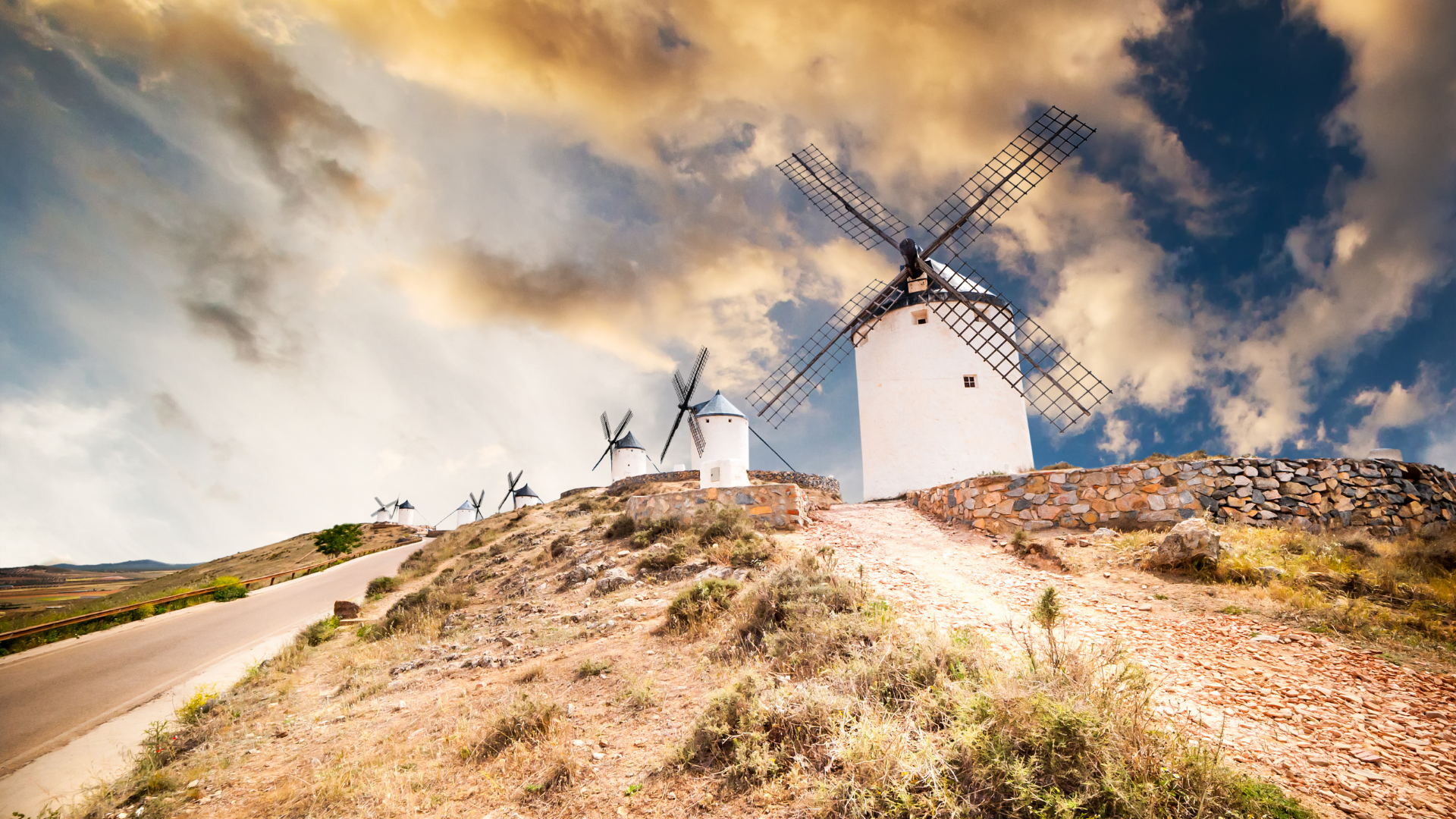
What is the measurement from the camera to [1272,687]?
4461 mm

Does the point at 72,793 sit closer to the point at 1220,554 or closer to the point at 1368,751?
the point at 1368,751

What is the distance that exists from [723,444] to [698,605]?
13.3 meters

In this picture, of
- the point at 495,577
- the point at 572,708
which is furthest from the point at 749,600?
the point at 495,577

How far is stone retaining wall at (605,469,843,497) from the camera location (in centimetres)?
2861

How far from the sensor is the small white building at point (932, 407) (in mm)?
16656

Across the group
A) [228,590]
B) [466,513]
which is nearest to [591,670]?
[228,590]

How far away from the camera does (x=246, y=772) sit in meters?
5.71

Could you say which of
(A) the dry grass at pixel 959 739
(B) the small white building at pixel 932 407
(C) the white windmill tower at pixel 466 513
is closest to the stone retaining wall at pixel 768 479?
(B) the small white building at pixel 932 407

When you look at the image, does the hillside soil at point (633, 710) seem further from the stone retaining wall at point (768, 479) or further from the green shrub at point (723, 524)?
the stone retaining wall at point (768, 479)

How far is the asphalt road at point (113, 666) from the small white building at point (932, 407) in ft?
58.7

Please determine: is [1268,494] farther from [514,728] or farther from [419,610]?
[419,610]

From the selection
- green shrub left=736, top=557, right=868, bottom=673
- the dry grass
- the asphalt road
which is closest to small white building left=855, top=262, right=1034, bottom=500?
green shrub left=736, top=557, right=868, bottom=673

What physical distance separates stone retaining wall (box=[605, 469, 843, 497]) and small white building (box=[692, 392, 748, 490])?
2978mm

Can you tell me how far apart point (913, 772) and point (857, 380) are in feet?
54.5
